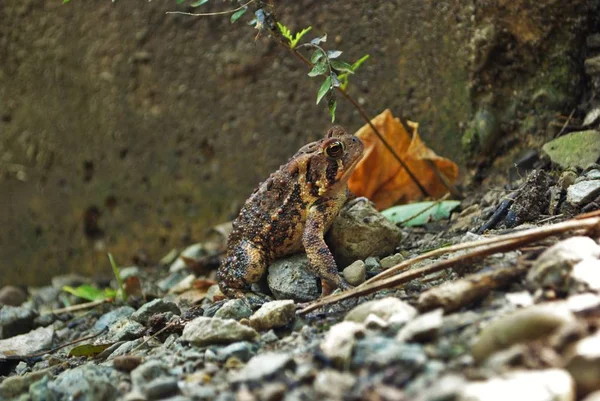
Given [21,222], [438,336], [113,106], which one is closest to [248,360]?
[438,336]

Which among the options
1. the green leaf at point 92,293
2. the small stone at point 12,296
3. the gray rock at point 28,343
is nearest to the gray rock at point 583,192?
the gray rock at point 28,343

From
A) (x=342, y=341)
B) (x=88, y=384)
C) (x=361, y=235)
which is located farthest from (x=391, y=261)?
(x=88, y=384)

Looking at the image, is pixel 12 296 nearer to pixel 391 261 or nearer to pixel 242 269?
pixel 242 269

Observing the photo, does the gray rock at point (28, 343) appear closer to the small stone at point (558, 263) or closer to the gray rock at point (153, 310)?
the gray rock at point (153, 310)

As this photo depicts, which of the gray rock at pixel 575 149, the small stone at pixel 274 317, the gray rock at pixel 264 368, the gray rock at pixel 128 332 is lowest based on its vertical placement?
the gray rock at pixel 128 332

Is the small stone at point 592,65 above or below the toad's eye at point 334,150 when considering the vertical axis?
below
